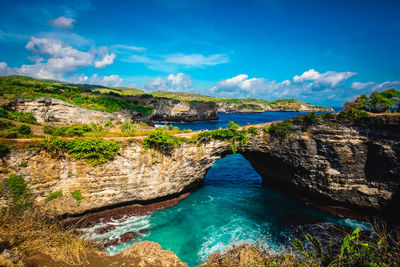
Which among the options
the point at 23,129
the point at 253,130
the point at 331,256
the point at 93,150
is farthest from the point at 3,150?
the point at 253,130

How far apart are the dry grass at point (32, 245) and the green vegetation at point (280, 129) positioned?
62.3 feet

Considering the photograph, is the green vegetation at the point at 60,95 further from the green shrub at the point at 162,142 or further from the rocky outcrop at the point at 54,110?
the green shrub at the point at 162,142

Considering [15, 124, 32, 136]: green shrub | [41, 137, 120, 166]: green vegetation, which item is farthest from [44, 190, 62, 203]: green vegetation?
[15, 124, 32, 136]: green shrub

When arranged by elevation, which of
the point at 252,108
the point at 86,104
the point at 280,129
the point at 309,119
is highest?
the point at 252,108

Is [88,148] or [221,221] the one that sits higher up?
[88,148]

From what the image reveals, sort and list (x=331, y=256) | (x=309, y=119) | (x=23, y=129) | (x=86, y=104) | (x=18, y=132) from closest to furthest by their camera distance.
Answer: (x=331, y=256) → (x=18, y=132) → (x=23, y=129) → (x=309, y=119) → (x=86, y=104)

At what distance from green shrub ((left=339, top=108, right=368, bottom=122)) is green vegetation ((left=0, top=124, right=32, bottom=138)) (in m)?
30.3

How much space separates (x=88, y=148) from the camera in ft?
53.5

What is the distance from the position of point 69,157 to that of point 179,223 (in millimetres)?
11264

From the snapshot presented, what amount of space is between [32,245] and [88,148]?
9965 mm

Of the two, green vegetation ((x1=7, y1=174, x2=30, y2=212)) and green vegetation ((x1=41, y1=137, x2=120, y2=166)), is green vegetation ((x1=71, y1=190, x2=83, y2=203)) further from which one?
green vegetation ((x1=7, y1=174, x2=30, y2=212))

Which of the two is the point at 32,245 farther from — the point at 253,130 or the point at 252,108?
the point at 252,108

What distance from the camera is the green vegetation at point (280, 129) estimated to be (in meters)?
20.6

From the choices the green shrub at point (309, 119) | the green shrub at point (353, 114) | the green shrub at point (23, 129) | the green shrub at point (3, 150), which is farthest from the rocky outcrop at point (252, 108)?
the green shrub at point (3, 150)
